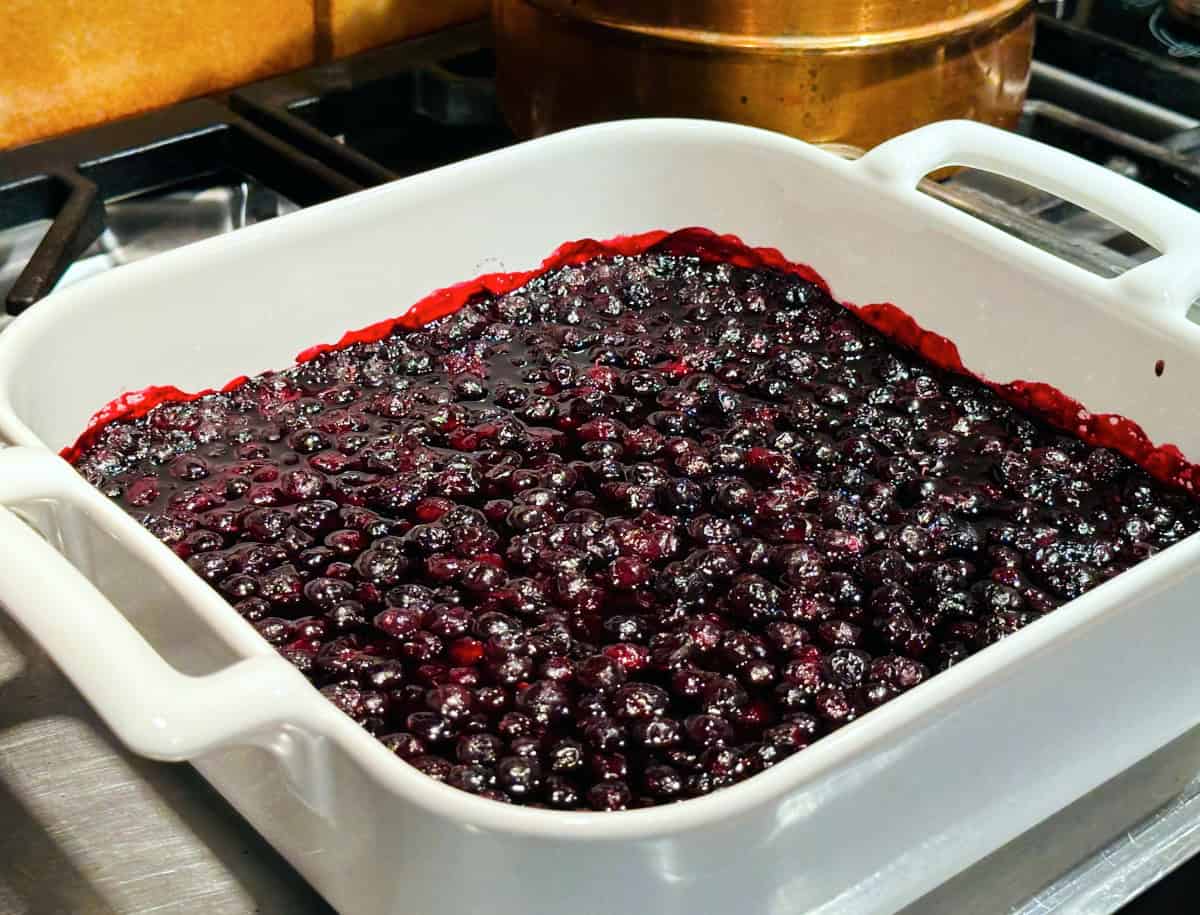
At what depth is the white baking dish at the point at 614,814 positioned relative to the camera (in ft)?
1.73

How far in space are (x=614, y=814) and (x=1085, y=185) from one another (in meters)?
0.57

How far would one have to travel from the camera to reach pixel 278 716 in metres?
0.54

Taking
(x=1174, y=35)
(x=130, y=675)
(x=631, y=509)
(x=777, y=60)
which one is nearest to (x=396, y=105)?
(x=777, y=60)

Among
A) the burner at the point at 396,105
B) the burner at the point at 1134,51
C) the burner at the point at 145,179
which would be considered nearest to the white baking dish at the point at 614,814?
the burner at the point at 145,179

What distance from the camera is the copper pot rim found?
1.09 m

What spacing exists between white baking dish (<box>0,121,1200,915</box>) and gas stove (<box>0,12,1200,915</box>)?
0.04 metres

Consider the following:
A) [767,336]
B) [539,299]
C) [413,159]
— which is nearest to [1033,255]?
[767,336]

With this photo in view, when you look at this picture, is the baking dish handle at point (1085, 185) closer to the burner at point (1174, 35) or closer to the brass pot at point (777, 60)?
the brass pot at point (777, 60)

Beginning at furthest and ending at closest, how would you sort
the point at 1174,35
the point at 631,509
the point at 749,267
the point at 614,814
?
the point at 1174,35 < the point at 749,267 < the point at 631,509 < the point at 614,814

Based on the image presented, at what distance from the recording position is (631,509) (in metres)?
0.84

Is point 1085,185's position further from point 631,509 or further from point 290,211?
point 290,211

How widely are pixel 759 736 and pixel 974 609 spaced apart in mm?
160

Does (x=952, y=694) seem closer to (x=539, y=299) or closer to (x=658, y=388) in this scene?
(x=658, y=388)

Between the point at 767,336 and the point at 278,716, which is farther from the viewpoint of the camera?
the point at 767,336
